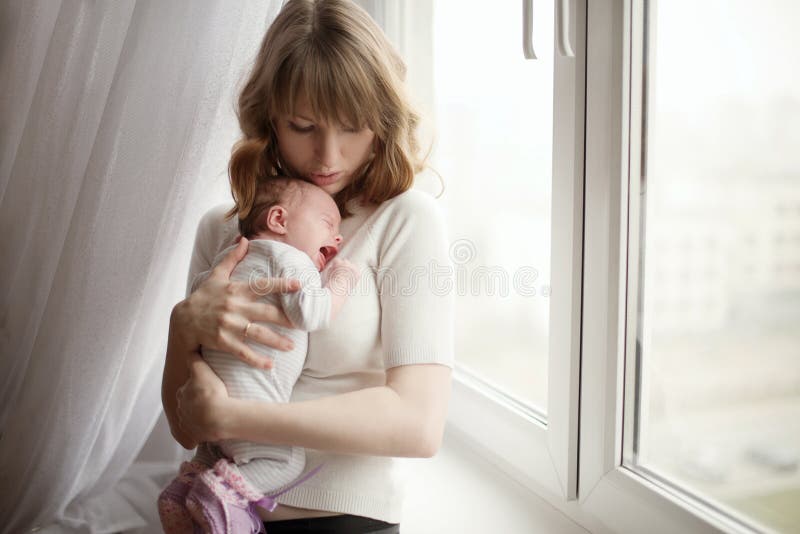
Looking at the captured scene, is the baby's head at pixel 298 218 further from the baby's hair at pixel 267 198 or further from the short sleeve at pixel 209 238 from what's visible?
the short sleeve at pixel 209 238

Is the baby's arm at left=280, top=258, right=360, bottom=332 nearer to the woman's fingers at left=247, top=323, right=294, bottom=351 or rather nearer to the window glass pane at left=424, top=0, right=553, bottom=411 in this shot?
the woman's fingers at left=247, top=323, right=294, bottom=351

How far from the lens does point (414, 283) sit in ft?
3.41

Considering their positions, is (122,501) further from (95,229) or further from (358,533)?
(358,533)

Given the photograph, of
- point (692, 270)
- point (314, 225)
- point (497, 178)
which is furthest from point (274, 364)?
point (497, 178)

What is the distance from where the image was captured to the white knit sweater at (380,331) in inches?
40.1

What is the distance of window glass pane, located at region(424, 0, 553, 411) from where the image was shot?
141 centimetres

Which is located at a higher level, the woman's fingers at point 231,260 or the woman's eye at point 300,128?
the woman's eye at point 300,128

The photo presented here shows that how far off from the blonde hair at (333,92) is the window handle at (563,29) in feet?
0.85

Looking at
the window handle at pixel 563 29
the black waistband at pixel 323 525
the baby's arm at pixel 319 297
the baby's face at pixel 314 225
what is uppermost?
the window handle at pixel 563 29

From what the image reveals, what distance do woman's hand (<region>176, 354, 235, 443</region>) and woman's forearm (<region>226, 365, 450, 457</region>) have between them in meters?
0.02

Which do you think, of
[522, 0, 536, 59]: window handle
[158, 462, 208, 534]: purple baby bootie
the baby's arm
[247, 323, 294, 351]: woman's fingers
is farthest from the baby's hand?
[522, 0, 536, 59]: window handle

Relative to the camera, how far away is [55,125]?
1.39m

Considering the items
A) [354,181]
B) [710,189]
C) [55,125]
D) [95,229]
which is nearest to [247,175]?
[354,181]

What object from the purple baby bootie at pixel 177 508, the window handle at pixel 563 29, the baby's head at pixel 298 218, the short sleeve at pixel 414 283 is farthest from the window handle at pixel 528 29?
the purple baby bootie at pixel 177 508
